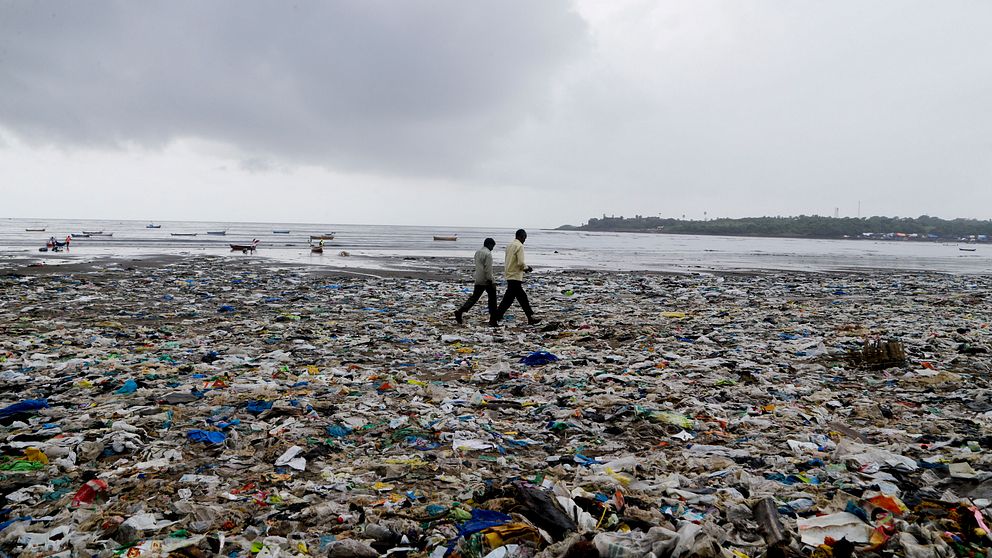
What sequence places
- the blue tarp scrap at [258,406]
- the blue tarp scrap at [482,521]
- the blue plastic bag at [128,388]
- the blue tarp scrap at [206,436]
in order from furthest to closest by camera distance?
the blue plastic bag at [128,388]
the blue tarp scrap at [258,406]
the blue tarp scrap at [206,436]
the blue tarp scrap at [482,521]

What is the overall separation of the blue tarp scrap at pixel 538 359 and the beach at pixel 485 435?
0.19ft

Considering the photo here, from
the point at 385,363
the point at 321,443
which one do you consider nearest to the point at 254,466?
the point at 321,443

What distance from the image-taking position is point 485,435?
198 inches

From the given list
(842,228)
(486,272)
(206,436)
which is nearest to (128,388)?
(206,436)

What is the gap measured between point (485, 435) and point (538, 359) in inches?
119

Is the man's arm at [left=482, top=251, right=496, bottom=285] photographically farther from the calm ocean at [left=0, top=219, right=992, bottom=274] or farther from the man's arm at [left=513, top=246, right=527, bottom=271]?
the calm ocean at [left=0, top=219, right=992, bottom=274]

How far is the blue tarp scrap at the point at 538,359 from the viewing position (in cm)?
792

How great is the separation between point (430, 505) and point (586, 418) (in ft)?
7.65

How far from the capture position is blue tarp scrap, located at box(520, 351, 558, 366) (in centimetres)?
792

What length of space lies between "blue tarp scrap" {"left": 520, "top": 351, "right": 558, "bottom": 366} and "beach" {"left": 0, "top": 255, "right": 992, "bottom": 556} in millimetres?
58

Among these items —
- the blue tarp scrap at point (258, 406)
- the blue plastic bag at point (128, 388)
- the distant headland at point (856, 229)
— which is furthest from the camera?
the distant headland at point (856, 229)

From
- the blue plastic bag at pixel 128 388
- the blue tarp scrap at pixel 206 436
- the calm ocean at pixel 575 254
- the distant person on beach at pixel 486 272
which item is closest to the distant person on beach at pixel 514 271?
the distant person on beach at pixel 486 272

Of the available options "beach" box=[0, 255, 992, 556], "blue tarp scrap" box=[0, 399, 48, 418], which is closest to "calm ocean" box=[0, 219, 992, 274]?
"beach" box=[0, 255, 992, 556]

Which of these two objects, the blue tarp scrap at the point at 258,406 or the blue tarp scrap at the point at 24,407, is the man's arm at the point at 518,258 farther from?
the blue tarp scrap at the point at 24,407
